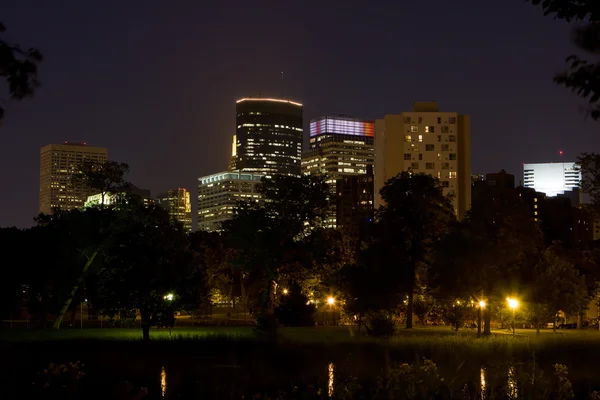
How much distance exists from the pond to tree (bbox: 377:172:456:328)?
19662 mm

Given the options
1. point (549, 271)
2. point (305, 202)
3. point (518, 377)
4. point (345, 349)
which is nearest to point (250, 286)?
point (305, 202)

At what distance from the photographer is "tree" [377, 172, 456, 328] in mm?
65188

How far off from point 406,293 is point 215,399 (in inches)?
1811

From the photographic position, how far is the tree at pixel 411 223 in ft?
214

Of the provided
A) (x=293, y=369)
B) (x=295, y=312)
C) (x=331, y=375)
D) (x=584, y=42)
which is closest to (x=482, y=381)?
(x=331, y=375)

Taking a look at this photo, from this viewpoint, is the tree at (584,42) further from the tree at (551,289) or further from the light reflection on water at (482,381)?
the tree at (551,289)

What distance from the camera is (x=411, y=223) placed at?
65.6 meters

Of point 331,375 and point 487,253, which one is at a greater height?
point 487,253

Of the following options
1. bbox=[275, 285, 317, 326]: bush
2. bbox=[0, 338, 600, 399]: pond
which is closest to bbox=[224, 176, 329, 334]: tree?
bbox=[275, 285, 317, 326]: bush

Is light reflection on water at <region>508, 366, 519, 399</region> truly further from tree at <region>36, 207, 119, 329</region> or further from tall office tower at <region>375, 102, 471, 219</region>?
tall office tower at <region>375, 102, 471, 219</region>

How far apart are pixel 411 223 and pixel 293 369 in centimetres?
3223

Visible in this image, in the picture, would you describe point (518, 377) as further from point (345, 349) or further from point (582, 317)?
point (582, 317)

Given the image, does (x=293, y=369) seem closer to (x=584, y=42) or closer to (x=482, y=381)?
(x=482, y=381)

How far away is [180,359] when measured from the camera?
38.8 metres
